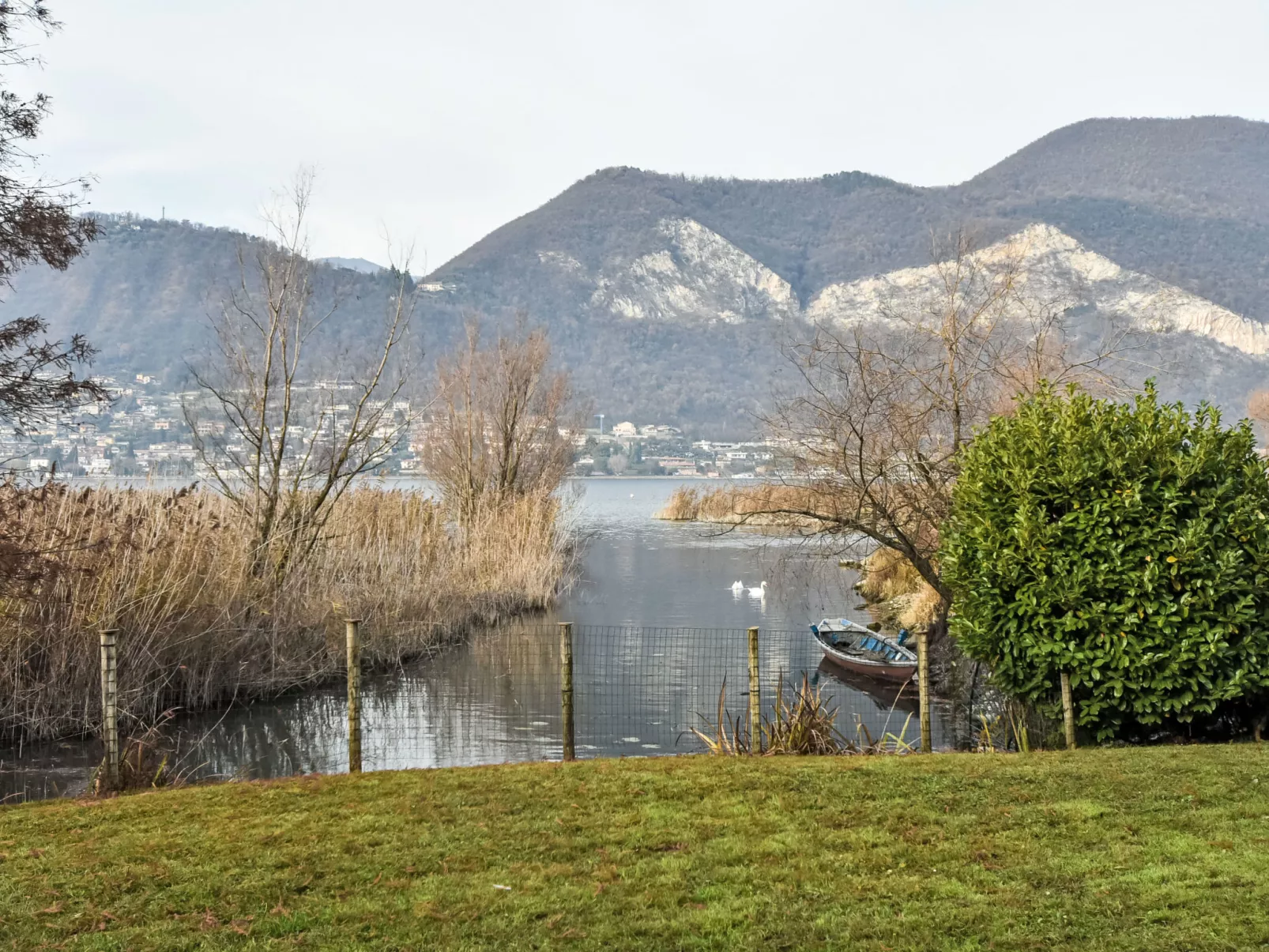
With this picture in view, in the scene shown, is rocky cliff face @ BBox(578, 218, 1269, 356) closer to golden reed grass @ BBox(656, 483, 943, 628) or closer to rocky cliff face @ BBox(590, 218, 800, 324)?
rocky cliff face @ BBox(590, 218, 800, 324)

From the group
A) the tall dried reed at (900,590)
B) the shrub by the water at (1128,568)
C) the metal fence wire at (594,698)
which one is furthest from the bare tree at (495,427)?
the shrub by the water at (1128,568)

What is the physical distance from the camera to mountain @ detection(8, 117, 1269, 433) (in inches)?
4471

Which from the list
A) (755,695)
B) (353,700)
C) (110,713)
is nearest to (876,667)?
(755,695)

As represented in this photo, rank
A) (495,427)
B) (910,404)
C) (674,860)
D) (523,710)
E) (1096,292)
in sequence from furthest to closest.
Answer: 1. (1096,292)
2. (495,427)
3. (523,710)
4. (910,404)
5. (674,860)

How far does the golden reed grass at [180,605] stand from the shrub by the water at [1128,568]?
8.05m

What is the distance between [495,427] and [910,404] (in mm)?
20699

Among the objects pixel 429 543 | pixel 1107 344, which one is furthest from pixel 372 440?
pixel 1107 344

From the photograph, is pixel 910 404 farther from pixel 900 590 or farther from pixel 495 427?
pixel 495 427

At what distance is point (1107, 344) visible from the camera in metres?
15.3

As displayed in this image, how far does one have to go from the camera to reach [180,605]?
14.5m

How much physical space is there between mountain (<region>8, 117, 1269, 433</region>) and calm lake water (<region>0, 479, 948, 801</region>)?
250ft

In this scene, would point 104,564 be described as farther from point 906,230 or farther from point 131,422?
point 906,230

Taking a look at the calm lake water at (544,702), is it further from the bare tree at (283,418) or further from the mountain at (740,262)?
the mountain at (740,262)

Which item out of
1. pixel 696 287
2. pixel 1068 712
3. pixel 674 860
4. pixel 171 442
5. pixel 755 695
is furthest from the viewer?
pixel 696 287
